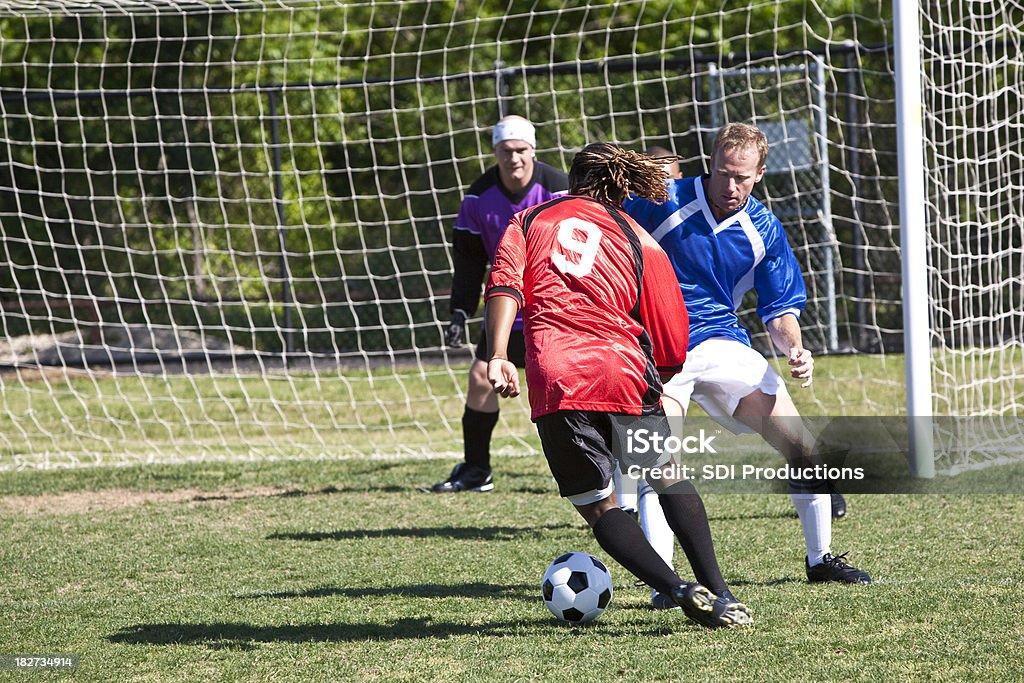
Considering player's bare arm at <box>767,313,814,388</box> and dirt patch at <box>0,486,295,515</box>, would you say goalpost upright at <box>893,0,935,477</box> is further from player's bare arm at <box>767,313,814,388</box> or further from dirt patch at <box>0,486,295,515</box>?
dirt patch at <box>0,486,295,515</box>

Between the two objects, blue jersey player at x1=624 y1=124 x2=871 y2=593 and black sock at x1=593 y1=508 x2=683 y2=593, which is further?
blue jersey player at x1=624 y1=124 x2=871 y2=593

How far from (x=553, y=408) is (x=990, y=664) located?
1489 millimetres

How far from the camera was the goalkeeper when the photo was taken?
6258mm

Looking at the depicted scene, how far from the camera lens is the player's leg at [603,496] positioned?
360 cm

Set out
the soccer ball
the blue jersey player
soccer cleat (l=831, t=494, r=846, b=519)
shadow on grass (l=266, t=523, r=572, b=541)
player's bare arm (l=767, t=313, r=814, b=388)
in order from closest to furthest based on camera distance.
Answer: the soccer ball
player's bare arm (l=767, t=313, r=814, b=388)
the blue jersey player
shadow on grass (l=266, t=523, r=572, b=541)
soccer cleat (l=831, t=494, r=846, b=519)

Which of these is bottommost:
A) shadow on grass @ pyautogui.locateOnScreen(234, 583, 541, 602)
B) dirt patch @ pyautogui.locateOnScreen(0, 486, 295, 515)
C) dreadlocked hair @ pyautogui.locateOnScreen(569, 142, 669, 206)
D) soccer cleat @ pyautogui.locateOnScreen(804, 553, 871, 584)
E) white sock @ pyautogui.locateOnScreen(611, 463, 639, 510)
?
dirt patch @ pyautogui.locateOnScreen(0, 486, 295, 515)

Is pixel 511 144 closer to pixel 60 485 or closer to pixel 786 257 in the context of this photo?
pixel 786 257

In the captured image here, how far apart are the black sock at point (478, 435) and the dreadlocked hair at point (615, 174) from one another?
3013 millimetres

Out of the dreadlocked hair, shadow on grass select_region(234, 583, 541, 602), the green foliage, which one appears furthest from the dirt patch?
the green foliage

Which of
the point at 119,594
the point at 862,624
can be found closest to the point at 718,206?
the point at 862,624

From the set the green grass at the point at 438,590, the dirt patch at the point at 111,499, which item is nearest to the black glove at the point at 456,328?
the green grass at the point at 438,590

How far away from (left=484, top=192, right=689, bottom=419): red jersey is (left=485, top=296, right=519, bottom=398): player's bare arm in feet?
0.13

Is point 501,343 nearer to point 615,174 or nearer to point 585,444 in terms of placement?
point 585,444

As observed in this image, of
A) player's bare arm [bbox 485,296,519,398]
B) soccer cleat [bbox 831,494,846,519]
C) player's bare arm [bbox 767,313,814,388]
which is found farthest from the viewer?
soccer cleat [bbox 831,494,846,519]
